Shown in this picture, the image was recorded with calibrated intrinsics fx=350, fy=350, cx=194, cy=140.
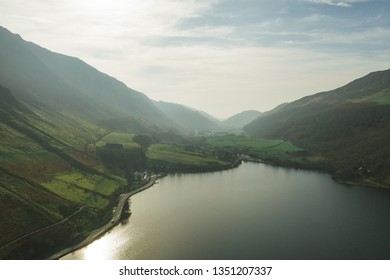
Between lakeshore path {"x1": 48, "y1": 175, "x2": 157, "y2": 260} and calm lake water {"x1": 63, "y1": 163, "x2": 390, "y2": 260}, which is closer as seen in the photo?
calm lake water {"x1": 63, "y1": 163, "x2": 390, "y2": 260}

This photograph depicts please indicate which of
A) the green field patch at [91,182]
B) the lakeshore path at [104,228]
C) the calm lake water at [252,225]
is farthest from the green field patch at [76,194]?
the calm lake water at [252,225]

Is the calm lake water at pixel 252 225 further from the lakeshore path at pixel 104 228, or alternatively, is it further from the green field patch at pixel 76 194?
the green field patch at pixel 76 194

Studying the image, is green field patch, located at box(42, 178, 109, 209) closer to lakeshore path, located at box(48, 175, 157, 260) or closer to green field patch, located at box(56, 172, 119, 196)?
green field patch, located at box(56, 172, 119, 196)

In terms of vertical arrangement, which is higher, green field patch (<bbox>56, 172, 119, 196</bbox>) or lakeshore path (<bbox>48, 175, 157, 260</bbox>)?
green field patch (<bbox>56, 172, 119, 196</bbox>)

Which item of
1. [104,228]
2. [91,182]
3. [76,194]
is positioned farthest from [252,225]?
[91,182]

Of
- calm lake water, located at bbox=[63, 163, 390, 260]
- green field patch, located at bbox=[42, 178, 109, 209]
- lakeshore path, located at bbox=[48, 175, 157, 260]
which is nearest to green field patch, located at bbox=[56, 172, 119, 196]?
green field patch, located at bbox=[42, 178, 109, 209]

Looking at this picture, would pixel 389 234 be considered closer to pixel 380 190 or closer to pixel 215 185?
pixel 380 190

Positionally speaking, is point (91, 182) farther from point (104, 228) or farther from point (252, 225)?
point (252, 225)

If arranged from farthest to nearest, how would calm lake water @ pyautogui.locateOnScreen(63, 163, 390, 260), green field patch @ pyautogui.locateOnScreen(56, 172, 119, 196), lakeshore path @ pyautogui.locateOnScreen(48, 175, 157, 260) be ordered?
green field patch @ pyautogui.locateOnScreen(56, 172, 119, 196)
lakeshore path @ pyautogui.locateOnScreen(48, 175, 157, 260)
calm lake water @ pyautogui.locateOnScreen(63, 163, 390, 260)

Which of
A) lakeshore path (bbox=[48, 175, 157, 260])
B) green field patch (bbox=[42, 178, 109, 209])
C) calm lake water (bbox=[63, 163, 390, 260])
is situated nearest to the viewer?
calm lake water (bbox=[63, 163, 390, 260])
